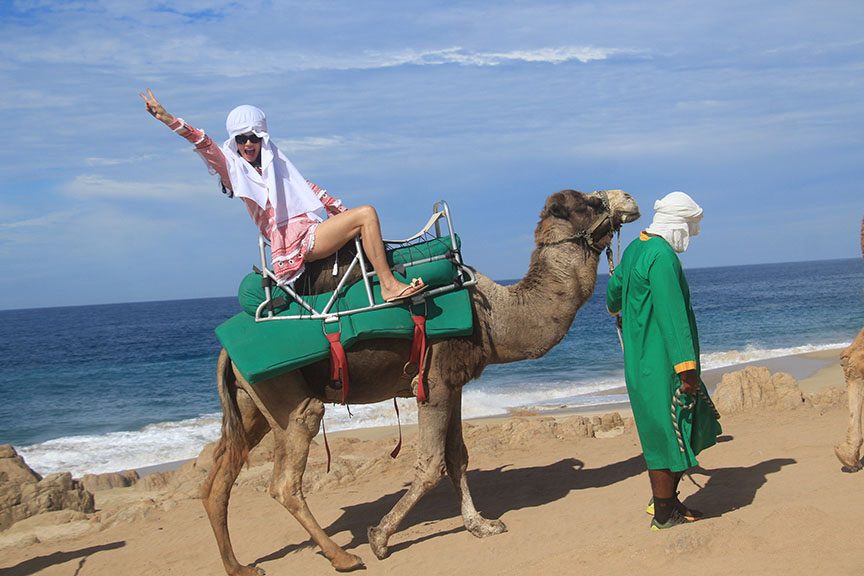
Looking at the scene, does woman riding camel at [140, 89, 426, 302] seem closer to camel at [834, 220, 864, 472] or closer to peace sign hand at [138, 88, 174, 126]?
peace sign hand at [138, 88, 174, 126]

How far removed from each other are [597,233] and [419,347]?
1.62m

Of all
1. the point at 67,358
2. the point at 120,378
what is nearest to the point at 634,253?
the point at 120,378

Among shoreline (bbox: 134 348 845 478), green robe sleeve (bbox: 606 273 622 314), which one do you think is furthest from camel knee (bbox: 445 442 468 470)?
shoreline (bbox: 134 348 845 478)

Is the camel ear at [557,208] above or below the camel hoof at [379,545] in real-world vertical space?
above

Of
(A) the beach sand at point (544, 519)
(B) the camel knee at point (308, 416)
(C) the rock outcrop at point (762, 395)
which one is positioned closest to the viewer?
(A) the beach sand at point (544, 519)

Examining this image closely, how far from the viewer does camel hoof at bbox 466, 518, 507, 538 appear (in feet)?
17.8

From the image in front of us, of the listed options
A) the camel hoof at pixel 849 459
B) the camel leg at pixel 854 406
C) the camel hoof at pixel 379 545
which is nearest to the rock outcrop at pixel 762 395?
the camel leg at pixel 854 406

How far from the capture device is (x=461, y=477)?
5.68 meters

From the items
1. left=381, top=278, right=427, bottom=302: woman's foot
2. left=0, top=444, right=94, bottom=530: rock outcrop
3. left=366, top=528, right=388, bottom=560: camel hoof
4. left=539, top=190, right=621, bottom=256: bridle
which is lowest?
left=0, top=444, right=94, bottom=530: rock outcrop

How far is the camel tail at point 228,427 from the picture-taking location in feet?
17.9

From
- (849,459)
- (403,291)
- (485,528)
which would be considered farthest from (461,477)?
(849,459)

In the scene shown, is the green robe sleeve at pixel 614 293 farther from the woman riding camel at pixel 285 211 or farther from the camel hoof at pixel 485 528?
the camel hoof at pixel 485 528

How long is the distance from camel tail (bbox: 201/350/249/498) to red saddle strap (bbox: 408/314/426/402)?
4.59 ft

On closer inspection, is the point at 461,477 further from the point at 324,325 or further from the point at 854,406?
the point at 854,406
